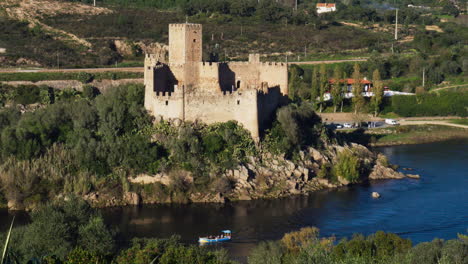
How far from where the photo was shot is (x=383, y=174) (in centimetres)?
4362

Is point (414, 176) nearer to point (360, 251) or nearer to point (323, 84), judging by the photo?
point (323, 84)

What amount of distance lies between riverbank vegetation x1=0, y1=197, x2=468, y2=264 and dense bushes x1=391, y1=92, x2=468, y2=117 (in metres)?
29.4

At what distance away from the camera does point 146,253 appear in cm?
2681

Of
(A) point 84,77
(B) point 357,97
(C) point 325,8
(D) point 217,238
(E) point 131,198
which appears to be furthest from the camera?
(C) point 325,8

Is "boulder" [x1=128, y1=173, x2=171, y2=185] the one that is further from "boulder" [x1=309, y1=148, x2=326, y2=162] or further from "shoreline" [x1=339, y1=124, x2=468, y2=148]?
"shoreline" [x1=339, y1=124, x2=468, y2=148]

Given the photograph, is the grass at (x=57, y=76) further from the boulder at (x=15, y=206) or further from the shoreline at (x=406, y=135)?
the boulder at (x=15, y=206)

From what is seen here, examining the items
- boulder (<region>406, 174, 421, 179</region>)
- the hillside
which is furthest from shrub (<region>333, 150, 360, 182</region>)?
the hillside

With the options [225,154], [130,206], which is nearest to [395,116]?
[225,154]

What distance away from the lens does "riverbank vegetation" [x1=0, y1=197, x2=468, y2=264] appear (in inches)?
1014

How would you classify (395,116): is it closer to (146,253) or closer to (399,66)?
(399,66)

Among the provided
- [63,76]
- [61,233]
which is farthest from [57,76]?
[61,233]

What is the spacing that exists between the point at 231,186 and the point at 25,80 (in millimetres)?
17045

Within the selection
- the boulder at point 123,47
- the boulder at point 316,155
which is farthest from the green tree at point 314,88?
the boulder at point 316,155

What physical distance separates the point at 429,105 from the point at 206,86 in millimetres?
21986
